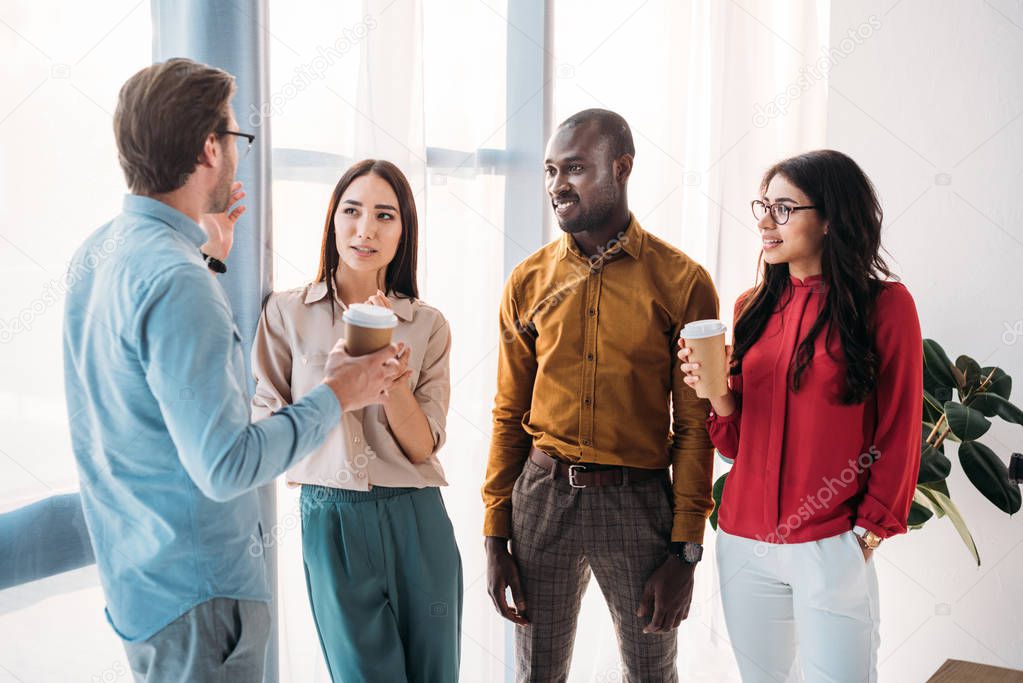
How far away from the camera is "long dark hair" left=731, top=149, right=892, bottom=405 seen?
5.25 feet

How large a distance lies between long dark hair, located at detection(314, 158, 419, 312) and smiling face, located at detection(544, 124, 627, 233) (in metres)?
0.30

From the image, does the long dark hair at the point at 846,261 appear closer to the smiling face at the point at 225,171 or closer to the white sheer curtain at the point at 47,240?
the smiling face at the point at 225,171

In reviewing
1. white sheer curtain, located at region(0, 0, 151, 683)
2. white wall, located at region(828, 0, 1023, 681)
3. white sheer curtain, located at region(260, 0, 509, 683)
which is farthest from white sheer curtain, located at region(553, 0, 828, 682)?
white sheer curtain, located at region(0, 0, 151, 683)

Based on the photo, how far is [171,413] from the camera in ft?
3.78

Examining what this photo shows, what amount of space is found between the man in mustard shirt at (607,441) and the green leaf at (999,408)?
3.25 feet

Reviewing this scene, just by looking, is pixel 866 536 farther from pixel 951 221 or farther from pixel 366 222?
pixel 951 221

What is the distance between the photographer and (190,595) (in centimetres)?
122

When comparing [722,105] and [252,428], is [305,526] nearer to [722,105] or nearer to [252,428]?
[252,428]

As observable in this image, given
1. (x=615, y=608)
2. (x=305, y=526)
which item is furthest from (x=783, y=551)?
(x=305, y=526)

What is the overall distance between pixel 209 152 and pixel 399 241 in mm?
568

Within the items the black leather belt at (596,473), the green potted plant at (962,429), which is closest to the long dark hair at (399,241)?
the black leather belt at (596,473)

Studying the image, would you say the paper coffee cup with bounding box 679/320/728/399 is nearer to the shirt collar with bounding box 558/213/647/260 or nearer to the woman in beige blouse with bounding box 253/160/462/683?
the shirt collar with bounding box 558/213/647/260

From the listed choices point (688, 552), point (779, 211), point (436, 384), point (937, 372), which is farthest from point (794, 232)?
point (937, 372)

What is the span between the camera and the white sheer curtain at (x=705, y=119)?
269 centimetres
